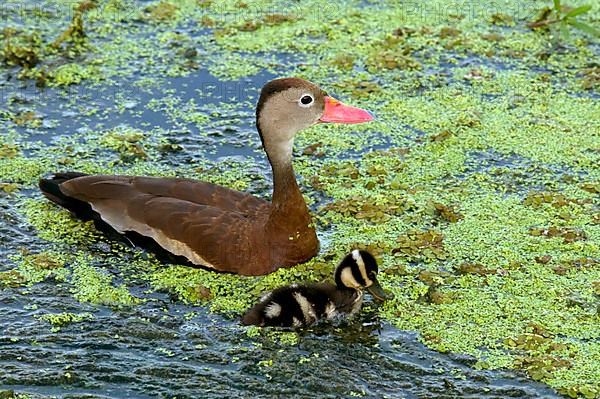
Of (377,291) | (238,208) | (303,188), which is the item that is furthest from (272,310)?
(303,188)

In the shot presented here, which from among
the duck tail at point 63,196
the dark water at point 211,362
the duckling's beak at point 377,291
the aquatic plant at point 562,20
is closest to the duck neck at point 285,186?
the duckling's beak at point 377,291

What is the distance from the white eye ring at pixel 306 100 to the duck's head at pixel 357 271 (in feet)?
3.49

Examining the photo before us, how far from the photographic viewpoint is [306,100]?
6840 mm

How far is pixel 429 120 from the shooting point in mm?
8688

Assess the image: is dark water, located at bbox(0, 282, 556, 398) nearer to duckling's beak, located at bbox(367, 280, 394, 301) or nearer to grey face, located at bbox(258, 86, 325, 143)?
duckling's beak, located at bbox(367, 280, 394, 301)

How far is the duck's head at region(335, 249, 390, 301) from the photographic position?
617cm

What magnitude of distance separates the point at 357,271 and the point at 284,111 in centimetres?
118

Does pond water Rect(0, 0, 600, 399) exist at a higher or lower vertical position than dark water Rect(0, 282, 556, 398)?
higher

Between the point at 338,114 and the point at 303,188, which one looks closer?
the point at 338,114

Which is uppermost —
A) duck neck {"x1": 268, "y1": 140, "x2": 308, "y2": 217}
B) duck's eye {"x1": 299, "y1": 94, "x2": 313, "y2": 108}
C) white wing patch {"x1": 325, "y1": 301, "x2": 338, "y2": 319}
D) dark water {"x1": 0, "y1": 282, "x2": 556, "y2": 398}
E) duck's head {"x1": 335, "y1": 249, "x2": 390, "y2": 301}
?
duck's eye {"x1": 299, "y1": 94, "x2": 313, "y2": 108}

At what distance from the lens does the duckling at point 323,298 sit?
6.05 meters

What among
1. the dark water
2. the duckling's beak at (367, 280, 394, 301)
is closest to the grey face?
the duckling's beak at (367, 280, 394, 301)

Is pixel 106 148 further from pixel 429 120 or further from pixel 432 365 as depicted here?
pixel 432 365

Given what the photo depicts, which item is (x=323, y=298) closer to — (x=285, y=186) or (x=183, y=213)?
(x=285, y=186)
